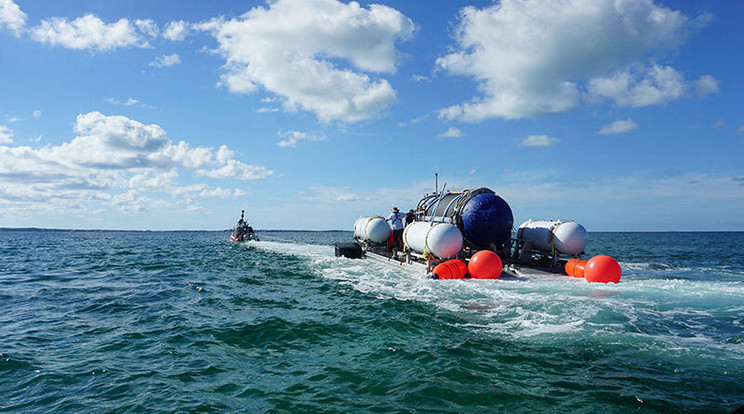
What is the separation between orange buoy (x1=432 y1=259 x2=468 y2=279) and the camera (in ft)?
56.6

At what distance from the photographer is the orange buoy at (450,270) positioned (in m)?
17.3

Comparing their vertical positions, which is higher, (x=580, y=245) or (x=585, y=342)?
(x=580, y=245)

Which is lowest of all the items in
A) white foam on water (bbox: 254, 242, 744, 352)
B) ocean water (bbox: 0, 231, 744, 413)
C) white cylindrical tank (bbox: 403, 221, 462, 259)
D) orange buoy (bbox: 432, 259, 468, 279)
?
ocean water (bbox: 0, 231, 744, 413)

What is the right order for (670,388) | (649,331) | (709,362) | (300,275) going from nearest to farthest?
(670,388) → (709,362) → (649,331) → (300,275)

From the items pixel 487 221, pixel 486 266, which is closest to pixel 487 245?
pixel 487 221

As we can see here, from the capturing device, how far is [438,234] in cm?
1841

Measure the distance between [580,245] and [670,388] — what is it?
1386 centimetres

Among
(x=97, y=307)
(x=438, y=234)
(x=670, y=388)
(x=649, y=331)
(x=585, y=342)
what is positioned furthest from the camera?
(x=438, y=234)

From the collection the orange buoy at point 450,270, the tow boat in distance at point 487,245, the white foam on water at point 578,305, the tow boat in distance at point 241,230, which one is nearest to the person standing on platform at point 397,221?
the tow boat in distance at point 487,245

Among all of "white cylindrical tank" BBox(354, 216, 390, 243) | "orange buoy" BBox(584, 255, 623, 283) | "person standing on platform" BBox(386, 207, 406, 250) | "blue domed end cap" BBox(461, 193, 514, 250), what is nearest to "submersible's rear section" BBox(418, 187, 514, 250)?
"blue domed end cap" BBox(461, 193, 514, 250)

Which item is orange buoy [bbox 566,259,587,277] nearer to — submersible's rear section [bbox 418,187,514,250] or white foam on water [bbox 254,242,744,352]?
white foam on water [bbox 254,242,744,352]

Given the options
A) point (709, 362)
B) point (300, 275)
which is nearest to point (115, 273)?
point (300, 275)

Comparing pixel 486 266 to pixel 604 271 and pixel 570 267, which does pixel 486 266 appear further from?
pixel 604 271

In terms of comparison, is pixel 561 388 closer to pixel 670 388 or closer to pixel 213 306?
pixel 670 388
